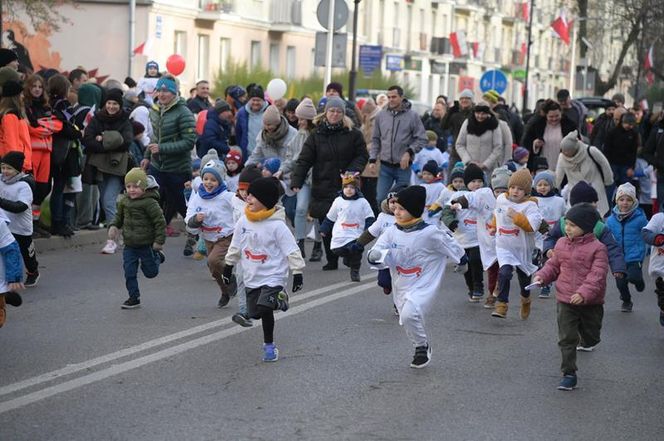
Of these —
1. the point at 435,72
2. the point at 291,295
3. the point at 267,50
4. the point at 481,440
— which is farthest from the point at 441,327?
the point at 435,72

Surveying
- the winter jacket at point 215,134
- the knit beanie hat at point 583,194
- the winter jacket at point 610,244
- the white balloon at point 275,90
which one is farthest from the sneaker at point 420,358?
the white balloon at point 275,90

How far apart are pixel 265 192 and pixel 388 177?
8258 mm

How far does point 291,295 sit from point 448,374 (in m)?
3.98

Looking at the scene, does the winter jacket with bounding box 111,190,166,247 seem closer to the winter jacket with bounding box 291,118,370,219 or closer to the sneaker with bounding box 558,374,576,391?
the winter jacket with bounding box 291,118,370,219

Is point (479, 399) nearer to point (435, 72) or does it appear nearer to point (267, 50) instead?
point (267, 50)

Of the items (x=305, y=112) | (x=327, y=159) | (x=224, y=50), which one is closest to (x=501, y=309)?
(x=327, y=159)

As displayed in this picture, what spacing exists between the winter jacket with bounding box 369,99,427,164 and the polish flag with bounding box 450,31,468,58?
55.0m

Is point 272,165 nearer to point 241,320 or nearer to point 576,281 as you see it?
point 241,320

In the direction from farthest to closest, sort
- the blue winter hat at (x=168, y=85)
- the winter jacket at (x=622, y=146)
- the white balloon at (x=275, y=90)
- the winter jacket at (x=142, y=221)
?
1. the white balloon at (x=275, y=90)
2. the winter jacket at (x=622, y=146)
3. the blue winter hat at (x=168, y=85)
4. the winter jacket at (x=142, y=221)

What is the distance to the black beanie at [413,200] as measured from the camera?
10.1 meters

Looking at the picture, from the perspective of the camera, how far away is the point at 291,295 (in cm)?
1338

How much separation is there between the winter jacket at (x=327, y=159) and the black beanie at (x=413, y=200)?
5.33m

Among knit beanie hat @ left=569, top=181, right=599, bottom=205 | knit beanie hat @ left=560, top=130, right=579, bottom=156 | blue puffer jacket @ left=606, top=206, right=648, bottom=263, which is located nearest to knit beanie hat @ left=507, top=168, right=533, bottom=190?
blue puffer jacket @ left=606, top=206, right=648, bottom=263

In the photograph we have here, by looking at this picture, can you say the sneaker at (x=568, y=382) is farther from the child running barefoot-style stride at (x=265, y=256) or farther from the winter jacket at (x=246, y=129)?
the winter jacket at (x=246, y=129)
